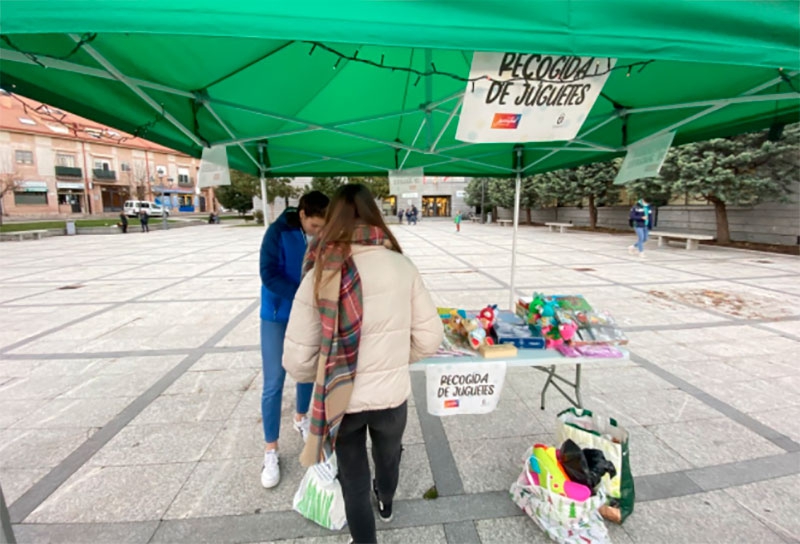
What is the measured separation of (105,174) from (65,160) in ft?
13.4

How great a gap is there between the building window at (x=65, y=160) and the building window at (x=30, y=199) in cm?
391

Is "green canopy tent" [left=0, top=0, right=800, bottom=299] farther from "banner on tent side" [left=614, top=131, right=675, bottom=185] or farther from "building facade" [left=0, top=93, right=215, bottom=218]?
"building facade" [left=0, top=93, right=215, bottom=218]

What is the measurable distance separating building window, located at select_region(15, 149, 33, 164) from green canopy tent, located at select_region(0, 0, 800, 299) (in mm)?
48879

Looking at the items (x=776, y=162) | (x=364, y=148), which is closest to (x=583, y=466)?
(x=364, y=148)

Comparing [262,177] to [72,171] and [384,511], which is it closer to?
[384,511]

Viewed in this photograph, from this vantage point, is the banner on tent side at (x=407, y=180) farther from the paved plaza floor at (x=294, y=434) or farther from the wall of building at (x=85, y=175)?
the wall of building at (x=85, y=175)

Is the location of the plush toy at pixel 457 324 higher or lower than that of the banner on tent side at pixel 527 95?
lower

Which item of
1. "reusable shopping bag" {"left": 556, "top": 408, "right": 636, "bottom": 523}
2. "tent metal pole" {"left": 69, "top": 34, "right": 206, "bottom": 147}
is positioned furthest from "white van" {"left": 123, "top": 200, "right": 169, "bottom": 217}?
"reusable shopping bag" {"left": 556, "top": 408, "right": 636, "bottom": 523}

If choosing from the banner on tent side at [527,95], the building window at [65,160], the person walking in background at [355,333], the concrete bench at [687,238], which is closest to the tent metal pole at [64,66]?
the person walking in background at [355,333]

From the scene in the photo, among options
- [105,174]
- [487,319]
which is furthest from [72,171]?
[487,319]

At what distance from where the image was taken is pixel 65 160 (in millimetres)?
40938

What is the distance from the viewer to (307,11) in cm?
113

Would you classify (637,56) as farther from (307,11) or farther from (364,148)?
Result: (364,148)

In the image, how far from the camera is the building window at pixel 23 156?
3644 centimetres
